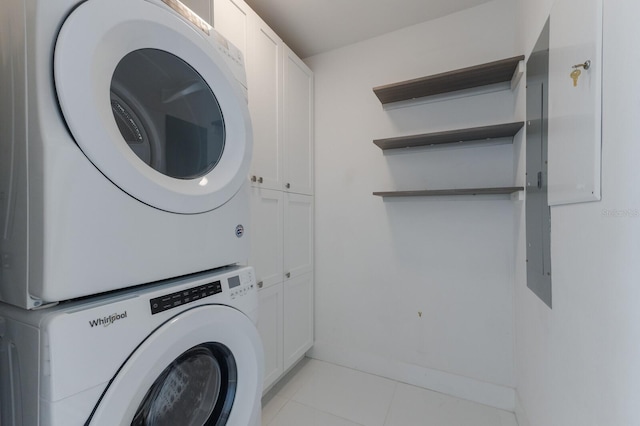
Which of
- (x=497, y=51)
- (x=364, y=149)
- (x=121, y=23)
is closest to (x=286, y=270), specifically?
(x=364, y=149)

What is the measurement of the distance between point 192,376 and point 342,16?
210cm

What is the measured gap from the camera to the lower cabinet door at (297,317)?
1790 mm

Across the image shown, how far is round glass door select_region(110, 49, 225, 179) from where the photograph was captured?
689 mm

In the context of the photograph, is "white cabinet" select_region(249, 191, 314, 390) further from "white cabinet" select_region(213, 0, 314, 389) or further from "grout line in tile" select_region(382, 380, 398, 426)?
"grout line in tile" select_region(382, 380, 398, 426)

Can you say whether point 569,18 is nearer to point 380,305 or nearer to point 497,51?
point 497,51

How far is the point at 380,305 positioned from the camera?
1.95 meters

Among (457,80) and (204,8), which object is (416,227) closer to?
(457,80)

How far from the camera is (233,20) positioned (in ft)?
4.37

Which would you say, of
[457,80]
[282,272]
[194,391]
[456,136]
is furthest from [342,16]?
[194,391]

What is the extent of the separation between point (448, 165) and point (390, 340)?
1.28 m

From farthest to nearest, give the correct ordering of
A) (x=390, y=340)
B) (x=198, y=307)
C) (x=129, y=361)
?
(x=390, y=340) < (x=198, y=307) < (x=129, y=361)

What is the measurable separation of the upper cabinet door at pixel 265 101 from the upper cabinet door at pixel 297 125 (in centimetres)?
8

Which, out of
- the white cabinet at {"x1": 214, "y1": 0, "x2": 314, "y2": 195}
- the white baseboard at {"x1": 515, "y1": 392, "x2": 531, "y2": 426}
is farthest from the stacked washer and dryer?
the white baseboard at {"x1": 515, "y1": 392, "x2": 531, "y2": 426}

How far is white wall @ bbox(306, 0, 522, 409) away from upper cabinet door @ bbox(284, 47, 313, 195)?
10 cm
